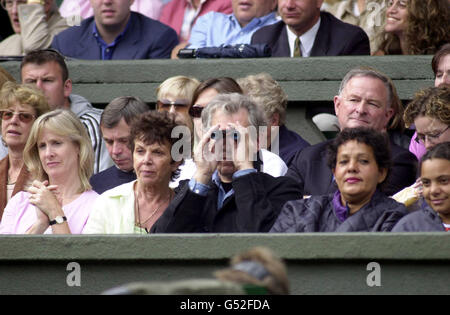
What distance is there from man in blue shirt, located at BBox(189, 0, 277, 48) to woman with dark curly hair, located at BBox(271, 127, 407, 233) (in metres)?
3.07

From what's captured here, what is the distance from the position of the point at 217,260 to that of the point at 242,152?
67cm

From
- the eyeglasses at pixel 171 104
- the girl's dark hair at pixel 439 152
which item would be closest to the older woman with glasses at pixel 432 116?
the girl's dark hair at pixel 439 152

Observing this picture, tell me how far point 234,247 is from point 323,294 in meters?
0.47

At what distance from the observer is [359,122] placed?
580 centimetres

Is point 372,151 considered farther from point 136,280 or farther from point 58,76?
point 58,76

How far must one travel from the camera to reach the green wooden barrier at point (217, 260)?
4.62 meters

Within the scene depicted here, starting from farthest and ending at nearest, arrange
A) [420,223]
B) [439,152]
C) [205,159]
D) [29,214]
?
[29,214]
[205,159]
[439,152]
[420,223]

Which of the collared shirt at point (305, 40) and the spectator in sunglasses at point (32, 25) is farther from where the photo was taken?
the spectator in sunglasses at point (32, 25)

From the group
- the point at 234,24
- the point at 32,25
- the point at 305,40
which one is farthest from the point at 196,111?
the point at 32,25

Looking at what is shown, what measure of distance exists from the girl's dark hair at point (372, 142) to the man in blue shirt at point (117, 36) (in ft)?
10.6

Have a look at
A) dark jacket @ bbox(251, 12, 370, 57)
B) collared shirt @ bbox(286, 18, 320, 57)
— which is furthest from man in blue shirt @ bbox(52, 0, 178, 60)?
collared shirt @ bbox(286, 18, 320, 57)

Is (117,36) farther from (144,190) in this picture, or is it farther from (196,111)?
(144,190)

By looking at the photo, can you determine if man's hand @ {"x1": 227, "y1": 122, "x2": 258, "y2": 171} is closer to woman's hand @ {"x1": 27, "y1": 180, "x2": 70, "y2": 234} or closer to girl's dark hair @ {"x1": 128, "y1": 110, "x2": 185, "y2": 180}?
girl's dark hair @ {"x1": 128, "y1": 110, "x2": 185, "y2": 180}

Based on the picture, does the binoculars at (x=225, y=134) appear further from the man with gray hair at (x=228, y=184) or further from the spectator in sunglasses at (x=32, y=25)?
the spectator in sunglasses at (x=32, y=25)
